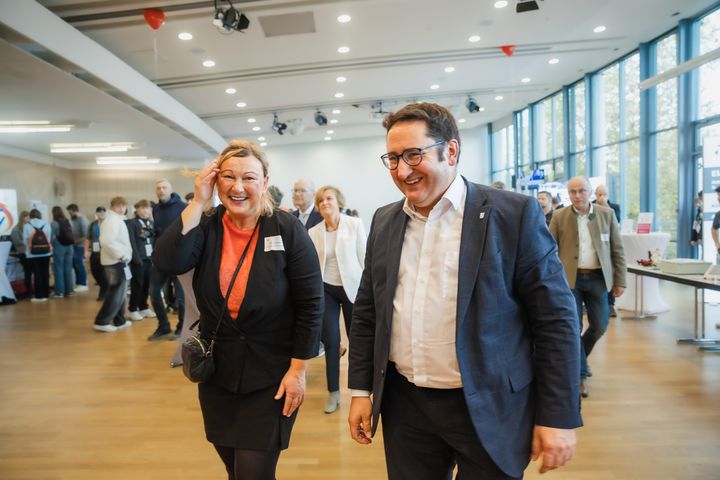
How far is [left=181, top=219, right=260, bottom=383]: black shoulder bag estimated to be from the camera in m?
1.62

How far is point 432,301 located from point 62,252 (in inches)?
399

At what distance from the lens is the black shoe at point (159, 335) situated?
5791mm

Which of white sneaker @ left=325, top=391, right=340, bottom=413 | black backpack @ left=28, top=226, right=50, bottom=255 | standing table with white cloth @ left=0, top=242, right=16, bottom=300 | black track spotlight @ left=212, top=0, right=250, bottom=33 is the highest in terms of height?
black track spotlight @ left=212, top=0, right=250, bottom=33

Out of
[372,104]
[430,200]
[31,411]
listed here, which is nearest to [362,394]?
[430,200]

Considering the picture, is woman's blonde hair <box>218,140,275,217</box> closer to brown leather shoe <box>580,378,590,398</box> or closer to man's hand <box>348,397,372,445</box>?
man's hand <box>348,397,372,445</box>

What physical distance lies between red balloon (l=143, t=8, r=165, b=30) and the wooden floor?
4.43m

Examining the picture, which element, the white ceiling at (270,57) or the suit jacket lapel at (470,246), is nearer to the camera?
the suit jacket lapel at (470,246)

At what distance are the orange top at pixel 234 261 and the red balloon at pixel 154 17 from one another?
241 inches

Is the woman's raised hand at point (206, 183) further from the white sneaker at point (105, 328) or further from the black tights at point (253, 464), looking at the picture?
the white sneaker at point (105, 328)

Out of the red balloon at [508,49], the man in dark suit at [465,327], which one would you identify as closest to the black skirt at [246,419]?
the man in dark suit at [465,327]

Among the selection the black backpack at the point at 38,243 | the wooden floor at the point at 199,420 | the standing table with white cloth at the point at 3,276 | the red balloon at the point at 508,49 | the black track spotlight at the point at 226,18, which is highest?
the red balloon at the point at 508,49

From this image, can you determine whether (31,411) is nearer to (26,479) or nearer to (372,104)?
(26,479)

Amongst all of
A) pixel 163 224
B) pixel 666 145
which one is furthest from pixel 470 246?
pixel 666 145

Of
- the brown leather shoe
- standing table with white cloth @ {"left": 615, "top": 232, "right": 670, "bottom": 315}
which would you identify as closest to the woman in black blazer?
the brown leather shoe
